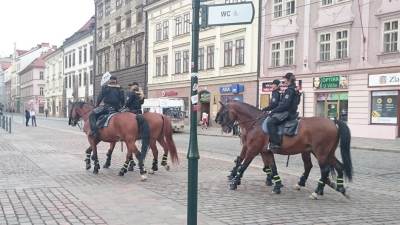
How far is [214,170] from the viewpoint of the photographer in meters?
12.8

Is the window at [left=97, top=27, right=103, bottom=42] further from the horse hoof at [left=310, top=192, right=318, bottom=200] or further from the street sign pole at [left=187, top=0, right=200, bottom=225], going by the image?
the street sign pole at [left=187, top=0, right=200, bottom=225]

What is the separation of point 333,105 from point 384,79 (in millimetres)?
4080

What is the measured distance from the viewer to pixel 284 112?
9.72 metres

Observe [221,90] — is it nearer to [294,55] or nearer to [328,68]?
[294,55]

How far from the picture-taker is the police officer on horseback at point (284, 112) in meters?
9.67

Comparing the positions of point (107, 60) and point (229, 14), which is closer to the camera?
point (229, 14)

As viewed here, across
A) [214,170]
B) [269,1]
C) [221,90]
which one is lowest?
[214,170]

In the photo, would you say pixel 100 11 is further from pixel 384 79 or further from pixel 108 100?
pixel 108 100

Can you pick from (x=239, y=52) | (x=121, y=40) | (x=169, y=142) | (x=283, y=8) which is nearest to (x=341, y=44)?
(x=283, y=8)

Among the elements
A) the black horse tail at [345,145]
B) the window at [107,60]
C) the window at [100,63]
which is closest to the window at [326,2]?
the black horse tail at [345,145]

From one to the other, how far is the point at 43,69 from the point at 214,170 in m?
107

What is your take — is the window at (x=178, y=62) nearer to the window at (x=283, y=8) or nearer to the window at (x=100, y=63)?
the window at (x=283, y=8)

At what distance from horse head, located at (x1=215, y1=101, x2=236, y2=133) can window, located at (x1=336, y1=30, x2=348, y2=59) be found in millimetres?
22121

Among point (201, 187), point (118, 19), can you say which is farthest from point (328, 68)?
point (118, 19)
